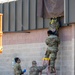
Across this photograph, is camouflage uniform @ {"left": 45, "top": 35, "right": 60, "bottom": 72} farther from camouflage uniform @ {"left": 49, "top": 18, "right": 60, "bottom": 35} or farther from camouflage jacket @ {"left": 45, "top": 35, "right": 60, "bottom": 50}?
camouflage uniform @ {"left": 49, "top": 18, "right": 60, "bottom": 35}

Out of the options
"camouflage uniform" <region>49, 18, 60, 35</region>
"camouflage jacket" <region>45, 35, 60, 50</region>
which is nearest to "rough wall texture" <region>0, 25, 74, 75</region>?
"camouflage uniform" <region>49, 18, 60, 35</region>

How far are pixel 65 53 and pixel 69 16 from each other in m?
1.64

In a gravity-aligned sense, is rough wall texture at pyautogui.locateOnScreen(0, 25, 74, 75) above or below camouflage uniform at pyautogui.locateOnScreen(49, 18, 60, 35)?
below

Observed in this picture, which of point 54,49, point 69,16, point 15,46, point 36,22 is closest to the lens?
point 69,16

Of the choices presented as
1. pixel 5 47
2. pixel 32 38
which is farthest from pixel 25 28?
pixel 5 47

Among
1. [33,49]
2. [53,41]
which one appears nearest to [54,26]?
[53,41]

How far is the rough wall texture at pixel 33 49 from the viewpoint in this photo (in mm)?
12547

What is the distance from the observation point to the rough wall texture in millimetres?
12547

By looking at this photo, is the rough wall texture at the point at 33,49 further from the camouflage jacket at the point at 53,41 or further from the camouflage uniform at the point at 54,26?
the camouflage jacket at the point at 53,41

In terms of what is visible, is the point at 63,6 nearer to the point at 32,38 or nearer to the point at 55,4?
the point at 55,4

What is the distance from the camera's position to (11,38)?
50.0 ft

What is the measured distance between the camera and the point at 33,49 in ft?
46.1

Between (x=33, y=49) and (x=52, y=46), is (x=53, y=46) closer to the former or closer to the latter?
(x=52, y=46)

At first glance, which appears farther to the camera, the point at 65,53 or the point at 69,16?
the point at 65,53
